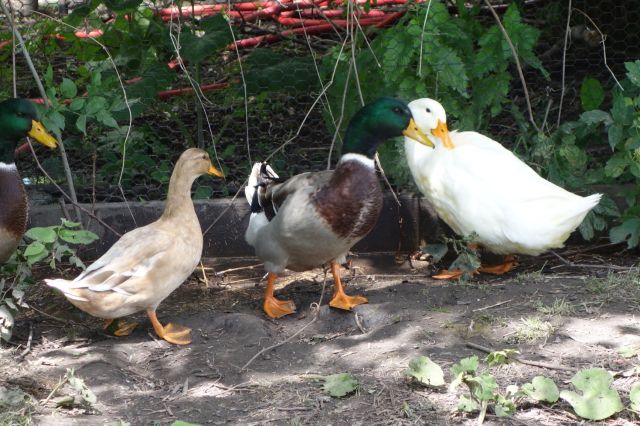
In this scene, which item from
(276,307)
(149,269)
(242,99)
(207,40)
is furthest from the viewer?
(242,99)

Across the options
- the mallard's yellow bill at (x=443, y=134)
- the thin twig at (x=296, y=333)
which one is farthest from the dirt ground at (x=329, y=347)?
the mallard's yellow bill at (x=443, y=134)

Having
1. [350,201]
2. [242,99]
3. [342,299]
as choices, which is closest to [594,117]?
[350,201]

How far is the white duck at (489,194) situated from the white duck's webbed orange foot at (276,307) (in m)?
0.90

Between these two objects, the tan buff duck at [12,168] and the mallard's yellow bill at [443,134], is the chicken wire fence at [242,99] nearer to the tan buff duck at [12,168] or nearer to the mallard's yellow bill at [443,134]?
the mallard's yellow bill at [443,134]

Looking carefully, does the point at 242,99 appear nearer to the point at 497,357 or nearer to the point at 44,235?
the point at 44,235

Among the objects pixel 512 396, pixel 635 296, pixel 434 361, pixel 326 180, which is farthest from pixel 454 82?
pixel 512 396

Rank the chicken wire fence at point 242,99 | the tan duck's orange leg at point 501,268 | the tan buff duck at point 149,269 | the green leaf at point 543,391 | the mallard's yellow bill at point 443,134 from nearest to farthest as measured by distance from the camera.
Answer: the green leaf at point 543,391 → the tan buff duck at point 149,269 → the mallard's yellow bill at point 443,134 → the tan duck's orange leg at point 501,268 → the chicken wire fence at point 242,99

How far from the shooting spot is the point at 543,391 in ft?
11.3

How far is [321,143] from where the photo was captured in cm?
689

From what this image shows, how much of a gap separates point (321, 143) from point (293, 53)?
2.53 ft

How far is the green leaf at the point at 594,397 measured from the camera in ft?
10.9

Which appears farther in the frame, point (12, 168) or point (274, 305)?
point (12, 168)

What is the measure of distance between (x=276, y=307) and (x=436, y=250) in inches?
39.3

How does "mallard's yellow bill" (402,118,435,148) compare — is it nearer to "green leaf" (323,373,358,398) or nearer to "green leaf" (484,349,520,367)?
"green leaf" (484,349,520,367)
